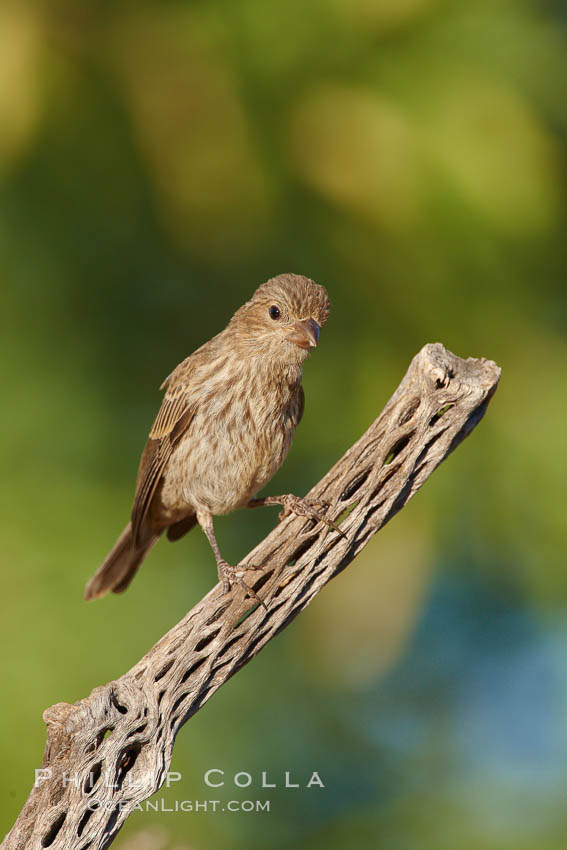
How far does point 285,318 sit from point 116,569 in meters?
0.99

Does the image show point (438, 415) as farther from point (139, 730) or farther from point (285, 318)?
point (139, 730)

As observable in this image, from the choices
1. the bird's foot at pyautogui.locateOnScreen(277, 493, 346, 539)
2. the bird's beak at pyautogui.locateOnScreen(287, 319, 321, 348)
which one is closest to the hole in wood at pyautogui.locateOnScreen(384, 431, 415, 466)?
the bird's foot at pyautogui.locateOnScreen(277, 493, 346, 539)

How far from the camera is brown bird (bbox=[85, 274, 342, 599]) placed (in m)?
2.29

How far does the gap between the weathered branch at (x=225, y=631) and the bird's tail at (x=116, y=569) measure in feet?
2.63

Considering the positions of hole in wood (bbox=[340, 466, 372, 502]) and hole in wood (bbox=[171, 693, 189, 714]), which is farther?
hole in wood (bbox=[340, 466, 372, 502])

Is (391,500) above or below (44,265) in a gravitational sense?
below

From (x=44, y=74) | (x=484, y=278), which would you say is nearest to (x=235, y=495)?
(x=484, y=278)

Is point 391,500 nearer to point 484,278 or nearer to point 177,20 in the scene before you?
point 484,278

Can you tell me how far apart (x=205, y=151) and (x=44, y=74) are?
57cm

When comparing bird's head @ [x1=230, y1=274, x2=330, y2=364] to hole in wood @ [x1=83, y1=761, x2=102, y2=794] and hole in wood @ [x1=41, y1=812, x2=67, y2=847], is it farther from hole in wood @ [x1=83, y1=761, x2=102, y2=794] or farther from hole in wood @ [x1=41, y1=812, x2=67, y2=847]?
hole in wood @ [x1=41, y1=812, x2=67, y2=847]

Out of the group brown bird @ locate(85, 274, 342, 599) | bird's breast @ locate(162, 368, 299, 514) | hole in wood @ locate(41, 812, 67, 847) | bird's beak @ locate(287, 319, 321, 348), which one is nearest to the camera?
hole in wood @ locate(41, 812, 67, 847)

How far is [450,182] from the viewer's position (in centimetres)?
306

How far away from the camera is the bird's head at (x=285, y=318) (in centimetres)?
223

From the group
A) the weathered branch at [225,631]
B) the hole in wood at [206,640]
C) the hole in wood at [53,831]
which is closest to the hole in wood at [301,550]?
the weathered branch at [225,631]
